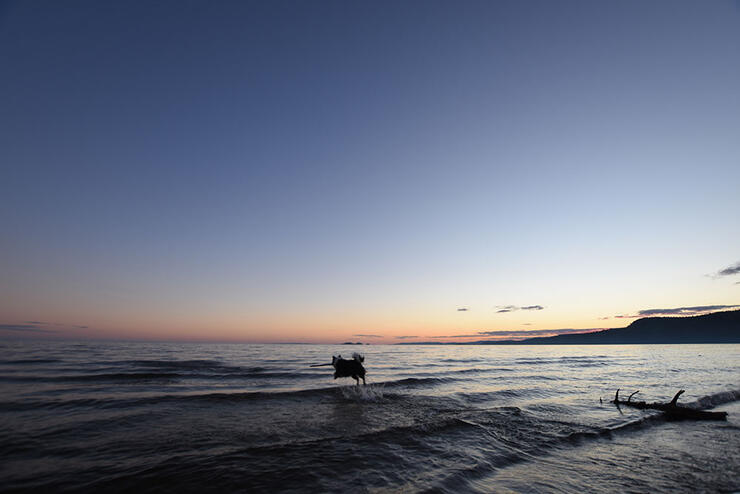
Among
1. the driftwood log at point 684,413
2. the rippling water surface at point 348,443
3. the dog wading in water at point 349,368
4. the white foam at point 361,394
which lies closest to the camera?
the rippling water surface at point 348,443

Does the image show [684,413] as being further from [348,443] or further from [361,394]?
[361,394]

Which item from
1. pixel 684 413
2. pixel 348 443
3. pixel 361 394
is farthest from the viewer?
pixel 361 394

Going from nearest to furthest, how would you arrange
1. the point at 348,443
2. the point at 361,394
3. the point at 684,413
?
1. the point at 348,443
2. the point at 684,413
3. the point at 361,394

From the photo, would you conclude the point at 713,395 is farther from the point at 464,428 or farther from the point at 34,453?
the point at 34,453

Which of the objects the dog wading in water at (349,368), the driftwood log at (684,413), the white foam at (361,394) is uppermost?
the dog wading in water at (349,368)

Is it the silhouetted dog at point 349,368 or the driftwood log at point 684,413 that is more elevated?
the silhouetted dog at point 349,368

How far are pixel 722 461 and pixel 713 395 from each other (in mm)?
14635

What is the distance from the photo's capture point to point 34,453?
8.21 m

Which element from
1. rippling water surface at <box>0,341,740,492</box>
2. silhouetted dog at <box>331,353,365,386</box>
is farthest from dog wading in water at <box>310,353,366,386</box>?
rippling water surface at <box>0,341,740,492</box>

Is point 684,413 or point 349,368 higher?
point 349,368

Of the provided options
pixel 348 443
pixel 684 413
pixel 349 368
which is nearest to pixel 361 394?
pixel 349 368

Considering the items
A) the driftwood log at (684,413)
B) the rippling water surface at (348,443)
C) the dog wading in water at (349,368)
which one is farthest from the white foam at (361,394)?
the driftwood log at (684,413)

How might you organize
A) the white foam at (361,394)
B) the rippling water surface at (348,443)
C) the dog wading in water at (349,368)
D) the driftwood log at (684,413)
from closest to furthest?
the rippling water surface at (348,443), the driftwood log at (684,413), the white foam at (361,394), the dog wading in water at (349,368)

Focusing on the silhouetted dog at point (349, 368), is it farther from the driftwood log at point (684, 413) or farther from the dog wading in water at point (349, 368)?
the driftwood log at point (684, 413)
